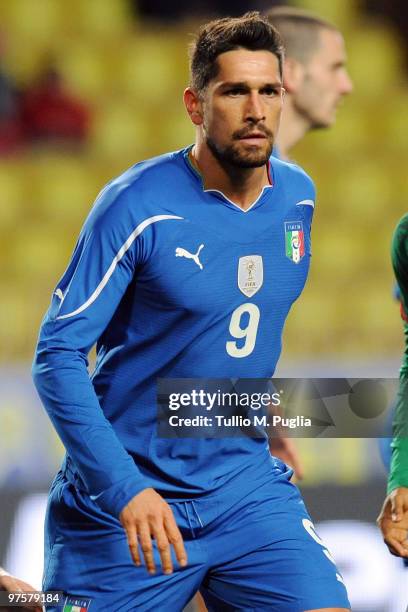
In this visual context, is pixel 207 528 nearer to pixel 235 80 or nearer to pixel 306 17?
pixel 235 80

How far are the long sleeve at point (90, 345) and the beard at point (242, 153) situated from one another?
0.23 metres

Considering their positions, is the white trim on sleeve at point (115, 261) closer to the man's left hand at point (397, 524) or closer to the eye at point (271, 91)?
the eye at point (271, 91)

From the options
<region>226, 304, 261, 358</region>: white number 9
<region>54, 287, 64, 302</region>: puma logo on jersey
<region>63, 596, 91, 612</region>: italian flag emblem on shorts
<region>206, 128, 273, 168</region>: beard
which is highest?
<region>206, 128, 273, 168</region>: beard

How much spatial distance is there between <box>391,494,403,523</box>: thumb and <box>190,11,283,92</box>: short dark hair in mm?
1020

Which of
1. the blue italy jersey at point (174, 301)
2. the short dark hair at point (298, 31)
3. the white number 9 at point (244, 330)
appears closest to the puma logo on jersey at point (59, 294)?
the blue italy jersey at point (174, 301)

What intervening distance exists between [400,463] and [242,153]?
847 millimetres

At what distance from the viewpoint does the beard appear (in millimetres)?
2627

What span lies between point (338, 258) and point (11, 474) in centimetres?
341

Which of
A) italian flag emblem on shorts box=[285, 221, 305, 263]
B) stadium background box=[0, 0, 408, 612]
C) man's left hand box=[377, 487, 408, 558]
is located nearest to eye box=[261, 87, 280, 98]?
italian flag emblem on shorts box=[285, 221, 305, 263]

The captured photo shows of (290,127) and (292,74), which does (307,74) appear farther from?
(290,127)

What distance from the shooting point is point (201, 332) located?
2.69 m

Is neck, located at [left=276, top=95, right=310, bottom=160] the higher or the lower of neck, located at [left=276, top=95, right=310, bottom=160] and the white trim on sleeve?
the higher

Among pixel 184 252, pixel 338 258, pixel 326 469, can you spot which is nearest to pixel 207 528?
pixel 184 252

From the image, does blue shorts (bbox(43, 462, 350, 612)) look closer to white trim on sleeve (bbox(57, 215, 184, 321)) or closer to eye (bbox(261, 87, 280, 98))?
white trim on sleeve (bbox(57, 215, 184, 321))
